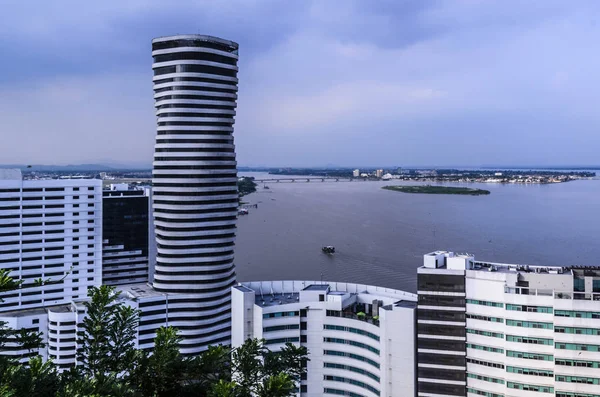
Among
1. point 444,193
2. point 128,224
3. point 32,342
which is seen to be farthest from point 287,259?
point 444,193

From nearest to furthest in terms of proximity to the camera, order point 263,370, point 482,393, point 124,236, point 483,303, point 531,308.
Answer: point 263,370
point 531,308
point 482,393
point 483,303
point 124,236

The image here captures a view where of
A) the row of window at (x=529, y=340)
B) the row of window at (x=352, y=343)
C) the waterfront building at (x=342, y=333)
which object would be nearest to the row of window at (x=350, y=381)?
the waterfront building at (x=342, y=333)

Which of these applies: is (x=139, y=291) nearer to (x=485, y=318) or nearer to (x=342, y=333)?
(x=342, y=333)

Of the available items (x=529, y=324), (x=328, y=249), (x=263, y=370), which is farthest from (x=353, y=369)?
(x=328, y=249)

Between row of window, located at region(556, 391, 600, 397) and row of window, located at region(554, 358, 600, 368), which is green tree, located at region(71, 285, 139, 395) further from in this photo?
row of window, located at region(556, 391, 600, 397)

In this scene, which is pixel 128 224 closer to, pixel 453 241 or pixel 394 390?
pixel 394 390

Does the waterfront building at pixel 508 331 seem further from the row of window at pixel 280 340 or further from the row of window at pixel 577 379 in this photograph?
the row of window at pixel 280 340

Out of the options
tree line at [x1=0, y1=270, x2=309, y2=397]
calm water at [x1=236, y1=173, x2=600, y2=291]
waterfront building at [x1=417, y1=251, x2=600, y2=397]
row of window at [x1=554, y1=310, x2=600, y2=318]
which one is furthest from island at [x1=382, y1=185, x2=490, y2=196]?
tree line at [x1=0, y1=270, x2=309, y2=397]
